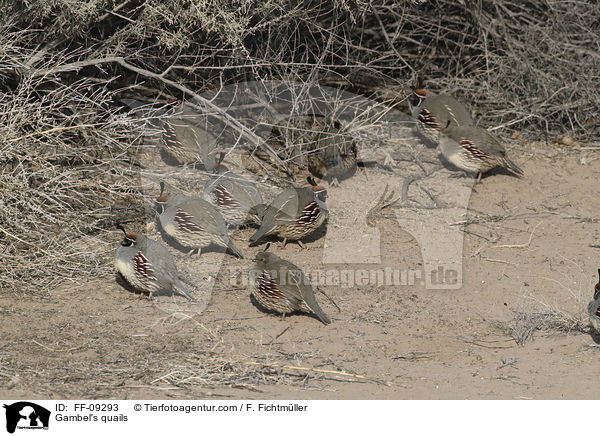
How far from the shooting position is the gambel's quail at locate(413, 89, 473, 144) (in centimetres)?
862

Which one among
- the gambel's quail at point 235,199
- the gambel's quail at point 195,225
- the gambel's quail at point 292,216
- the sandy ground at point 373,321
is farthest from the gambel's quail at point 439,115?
the gambel's quail at point 195,225

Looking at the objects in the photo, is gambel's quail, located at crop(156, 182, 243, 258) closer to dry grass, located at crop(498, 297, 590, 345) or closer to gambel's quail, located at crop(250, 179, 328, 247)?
gambel's quail, located at crop(250, 179, 328, 247)

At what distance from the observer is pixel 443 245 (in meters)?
7.11

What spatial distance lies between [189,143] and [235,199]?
Result: 1.14 meters

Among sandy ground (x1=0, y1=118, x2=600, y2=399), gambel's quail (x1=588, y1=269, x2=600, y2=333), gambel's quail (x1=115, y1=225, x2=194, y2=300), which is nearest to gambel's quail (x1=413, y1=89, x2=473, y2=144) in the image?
sandy ground (x1=0, y1=118, x2=600, y2=399)

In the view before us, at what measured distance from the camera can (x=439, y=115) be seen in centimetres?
866

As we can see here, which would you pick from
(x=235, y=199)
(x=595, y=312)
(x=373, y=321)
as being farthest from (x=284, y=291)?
(x=595, y=312)

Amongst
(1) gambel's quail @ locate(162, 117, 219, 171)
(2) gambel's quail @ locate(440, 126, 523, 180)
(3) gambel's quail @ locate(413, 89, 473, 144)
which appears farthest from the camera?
(3) gambel's quail @ locate(413, 89, 473, 144)

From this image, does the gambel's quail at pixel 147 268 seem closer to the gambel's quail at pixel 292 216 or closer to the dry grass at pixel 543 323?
the gambel's quail at pixel 292 216

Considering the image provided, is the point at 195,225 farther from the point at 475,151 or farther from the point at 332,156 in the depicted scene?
the point at 475,151

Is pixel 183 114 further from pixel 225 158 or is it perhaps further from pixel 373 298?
pixel 373 298

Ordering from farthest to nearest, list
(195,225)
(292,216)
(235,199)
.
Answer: (235,199), (292,216), (195,225)

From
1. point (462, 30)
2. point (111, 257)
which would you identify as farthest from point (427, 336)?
point (462, 30)

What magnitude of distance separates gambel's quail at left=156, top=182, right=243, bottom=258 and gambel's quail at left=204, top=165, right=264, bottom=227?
0.27m
